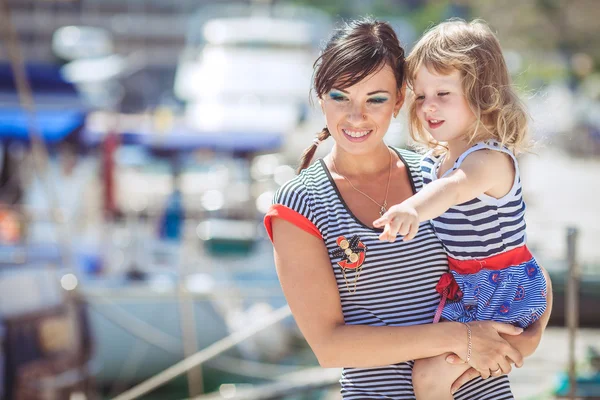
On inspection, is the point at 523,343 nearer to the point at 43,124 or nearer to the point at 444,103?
the point at 444,103

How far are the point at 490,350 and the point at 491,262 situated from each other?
0.26m

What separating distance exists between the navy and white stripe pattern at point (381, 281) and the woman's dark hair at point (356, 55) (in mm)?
271

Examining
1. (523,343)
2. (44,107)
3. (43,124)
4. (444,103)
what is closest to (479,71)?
(444,103)

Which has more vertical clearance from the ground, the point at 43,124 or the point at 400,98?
the point at 43,124

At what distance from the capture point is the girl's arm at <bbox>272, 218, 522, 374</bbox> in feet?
6.17

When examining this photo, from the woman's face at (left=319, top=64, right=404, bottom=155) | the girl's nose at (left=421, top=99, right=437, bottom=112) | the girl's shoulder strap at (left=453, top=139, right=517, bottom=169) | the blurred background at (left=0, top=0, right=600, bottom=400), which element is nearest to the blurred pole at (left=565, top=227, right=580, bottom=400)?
the blurred background at (left=0, top=0, right=600, bottom=400)

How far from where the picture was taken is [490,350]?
1.92m

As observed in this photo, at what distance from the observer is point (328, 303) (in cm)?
192

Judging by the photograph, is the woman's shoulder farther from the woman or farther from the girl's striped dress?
the girl's striped dress

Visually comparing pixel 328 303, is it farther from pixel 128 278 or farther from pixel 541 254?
pixel 541 254

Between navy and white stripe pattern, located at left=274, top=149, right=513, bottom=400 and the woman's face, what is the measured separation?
0.43 feet

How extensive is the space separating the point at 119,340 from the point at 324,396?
296 cm

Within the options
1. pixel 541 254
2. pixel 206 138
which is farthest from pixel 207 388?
pixel 541 254

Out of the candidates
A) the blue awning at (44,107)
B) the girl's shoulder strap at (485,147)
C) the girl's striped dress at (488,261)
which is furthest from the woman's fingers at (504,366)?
the blue awning at (44,107)
